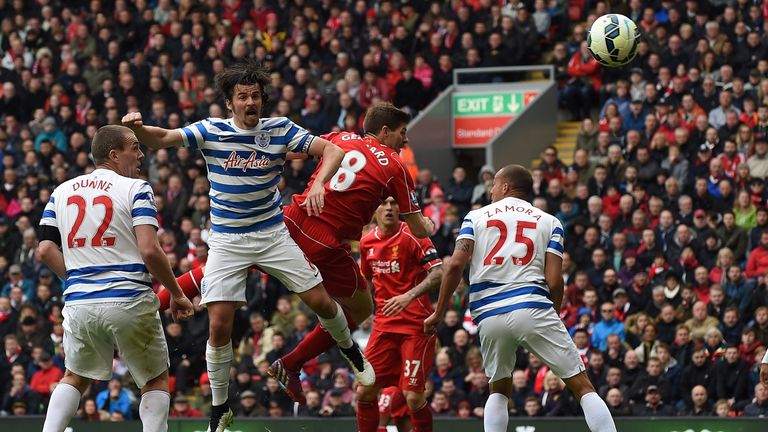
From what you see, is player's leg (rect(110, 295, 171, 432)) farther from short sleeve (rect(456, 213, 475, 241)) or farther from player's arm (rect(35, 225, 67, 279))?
short sleeve (rect(456, 213, 475, 241))

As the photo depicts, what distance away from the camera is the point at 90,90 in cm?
2497

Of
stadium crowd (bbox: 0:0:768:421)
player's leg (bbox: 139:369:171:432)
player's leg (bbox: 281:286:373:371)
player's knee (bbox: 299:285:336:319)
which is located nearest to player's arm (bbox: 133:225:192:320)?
player's leg (bbox: 139:369:171:432)

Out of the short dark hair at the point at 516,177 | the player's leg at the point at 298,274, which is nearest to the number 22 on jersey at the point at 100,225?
the player's leg at the point at 298,274

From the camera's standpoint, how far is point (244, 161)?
34.8ft

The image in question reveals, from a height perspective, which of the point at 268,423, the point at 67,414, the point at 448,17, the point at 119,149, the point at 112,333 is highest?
the point at 448,17

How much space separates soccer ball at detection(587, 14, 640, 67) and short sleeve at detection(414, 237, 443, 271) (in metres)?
2.89

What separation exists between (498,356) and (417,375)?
6.45ft

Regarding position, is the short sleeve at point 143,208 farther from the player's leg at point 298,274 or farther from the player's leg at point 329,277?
the player's leg at point 329,277

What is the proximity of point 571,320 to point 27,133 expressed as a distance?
Result: 11.0 metres

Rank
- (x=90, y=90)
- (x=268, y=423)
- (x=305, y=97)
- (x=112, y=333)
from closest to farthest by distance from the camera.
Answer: (x=112, y=333) → (x=268, y=423) → (x=305, y=97) → (x=90, y=90)

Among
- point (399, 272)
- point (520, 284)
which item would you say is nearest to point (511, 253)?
point (520, 284)

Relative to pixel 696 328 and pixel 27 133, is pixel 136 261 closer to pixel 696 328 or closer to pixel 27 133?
pixel 696 328

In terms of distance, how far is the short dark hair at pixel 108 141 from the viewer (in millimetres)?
10234

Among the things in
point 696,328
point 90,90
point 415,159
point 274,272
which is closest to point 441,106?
point 415,159
